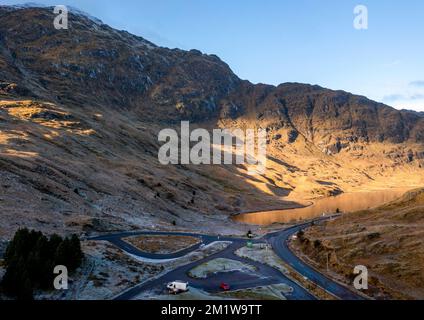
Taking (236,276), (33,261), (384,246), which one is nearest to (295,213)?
(384,246)

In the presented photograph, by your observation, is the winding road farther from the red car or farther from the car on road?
the car on road

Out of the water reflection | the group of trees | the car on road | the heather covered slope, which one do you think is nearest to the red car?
the car on road

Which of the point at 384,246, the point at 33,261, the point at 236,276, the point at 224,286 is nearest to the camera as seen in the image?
the point at 33,261

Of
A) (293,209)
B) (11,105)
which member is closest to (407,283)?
(293,209)

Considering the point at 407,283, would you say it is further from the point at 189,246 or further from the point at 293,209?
the point at 293,209

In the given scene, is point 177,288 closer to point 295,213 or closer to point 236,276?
point 236,276

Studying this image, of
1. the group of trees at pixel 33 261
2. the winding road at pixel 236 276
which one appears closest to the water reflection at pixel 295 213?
the winding road at pixel 236 276

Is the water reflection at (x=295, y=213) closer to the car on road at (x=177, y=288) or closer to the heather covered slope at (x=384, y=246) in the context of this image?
the heather covered slope at (x=384, y=246)

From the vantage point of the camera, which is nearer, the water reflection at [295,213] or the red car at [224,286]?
the red car at [224,286]
